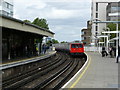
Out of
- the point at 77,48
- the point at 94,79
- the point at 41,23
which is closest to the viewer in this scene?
the point at 94,79

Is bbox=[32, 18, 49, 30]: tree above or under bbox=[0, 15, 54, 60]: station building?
above

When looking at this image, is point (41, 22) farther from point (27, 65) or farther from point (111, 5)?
point (27, 65)

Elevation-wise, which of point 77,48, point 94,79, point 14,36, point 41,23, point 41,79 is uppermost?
point 41,23

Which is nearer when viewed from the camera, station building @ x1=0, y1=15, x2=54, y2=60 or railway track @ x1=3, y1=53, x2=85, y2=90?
railway track @ x1=3, y1=53, x2=85, y2=90

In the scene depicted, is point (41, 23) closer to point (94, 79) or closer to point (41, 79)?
point (41, 79)

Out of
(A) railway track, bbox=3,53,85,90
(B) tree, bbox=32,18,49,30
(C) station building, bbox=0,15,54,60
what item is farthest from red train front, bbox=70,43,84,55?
(B) tree, bbox=32,18,49,30

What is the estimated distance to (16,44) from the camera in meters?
29.0

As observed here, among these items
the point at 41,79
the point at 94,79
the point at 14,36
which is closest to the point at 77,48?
the point at 14,36

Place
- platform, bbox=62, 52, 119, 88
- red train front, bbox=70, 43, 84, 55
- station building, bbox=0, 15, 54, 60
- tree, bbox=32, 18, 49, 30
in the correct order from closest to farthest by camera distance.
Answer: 1. platform, bbox=62, 52, 119, 88
2. station building, bbox=0, 15, 54, 60
3. red train front, bbox=70, 43, 84, 55
4. tree, bbox=32, 18, 49, 30

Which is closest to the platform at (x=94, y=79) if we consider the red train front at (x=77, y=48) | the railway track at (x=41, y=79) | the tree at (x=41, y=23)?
the railway track at (x=41, y=79)

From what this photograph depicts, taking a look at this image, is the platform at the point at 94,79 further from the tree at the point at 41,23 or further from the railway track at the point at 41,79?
the tree at the point at 41,23

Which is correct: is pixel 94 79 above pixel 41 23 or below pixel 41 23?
below

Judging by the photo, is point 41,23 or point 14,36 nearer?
point 14,36

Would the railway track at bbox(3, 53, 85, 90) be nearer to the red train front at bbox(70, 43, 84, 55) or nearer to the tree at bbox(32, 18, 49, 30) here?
the red train front at bbox(70, 43, 84, 55)
